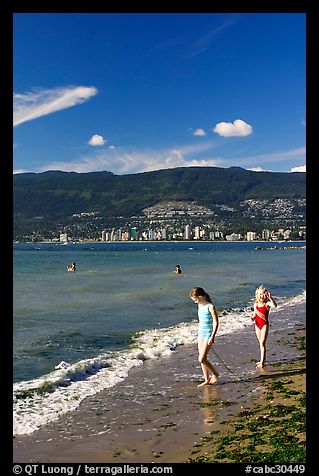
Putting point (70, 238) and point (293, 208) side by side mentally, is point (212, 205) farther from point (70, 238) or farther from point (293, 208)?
point (70, 238)

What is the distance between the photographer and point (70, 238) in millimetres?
130125

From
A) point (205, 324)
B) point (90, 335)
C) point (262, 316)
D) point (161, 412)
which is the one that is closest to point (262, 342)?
point (262, 316)

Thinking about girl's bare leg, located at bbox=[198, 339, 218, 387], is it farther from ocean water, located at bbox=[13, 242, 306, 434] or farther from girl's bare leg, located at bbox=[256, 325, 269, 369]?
ocean water, located at bbox=[13, 242, 306, 434]

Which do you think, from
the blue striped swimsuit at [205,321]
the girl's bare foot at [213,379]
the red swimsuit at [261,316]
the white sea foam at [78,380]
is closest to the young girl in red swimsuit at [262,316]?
the red swimsuit at [261,316]

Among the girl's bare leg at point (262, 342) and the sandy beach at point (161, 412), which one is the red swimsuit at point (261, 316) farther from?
the sandy beach at point (161, 412)

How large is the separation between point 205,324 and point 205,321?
6 centimetres

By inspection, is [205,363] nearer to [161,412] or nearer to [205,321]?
[205,321]

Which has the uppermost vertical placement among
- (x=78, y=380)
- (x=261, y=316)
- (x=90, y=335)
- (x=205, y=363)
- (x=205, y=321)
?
Result: (x=205, y=321)

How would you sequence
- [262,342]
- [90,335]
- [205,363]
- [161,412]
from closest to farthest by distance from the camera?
[161,412] < [205,363] < [262,342] < [90,335]

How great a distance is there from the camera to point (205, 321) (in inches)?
315

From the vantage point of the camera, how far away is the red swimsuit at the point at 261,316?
30.6 feet

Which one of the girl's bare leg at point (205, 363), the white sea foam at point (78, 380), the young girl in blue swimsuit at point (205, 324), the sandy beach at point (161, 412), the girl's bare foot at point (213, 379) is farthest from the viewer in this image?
the girl's bare foot at point (213, 379)
